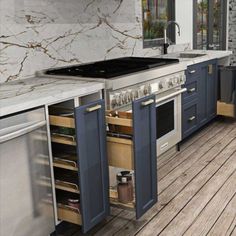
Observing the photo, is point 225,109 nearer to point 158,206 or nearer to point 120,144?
point 158,206

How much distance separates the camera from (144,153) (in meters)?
2.40

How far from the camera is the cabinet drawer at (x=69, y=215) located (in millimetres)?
2301

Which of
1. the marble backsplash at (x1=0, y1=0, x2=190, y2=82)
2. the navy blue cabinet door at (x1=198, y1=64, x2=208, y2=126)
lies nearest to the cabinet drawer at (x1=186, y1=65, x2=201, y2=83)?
the navy blue cabinet door at (x1=198, y1=64, x2=208, y2=126)

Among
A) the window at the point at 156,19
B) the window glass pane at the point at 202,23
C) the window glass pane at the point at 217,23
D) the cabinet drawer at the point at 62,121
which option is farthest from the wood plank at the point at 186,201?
the window glass pane at the point at 217,23

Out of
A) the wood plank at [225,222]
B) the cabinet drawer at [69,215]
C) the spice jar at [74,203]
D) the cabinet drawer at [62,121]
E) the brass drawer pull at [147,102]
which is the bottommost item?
the wood plank at [225,222]

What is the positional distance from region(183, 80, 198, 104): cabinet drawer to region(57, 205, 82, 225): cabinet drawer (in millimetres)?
2026

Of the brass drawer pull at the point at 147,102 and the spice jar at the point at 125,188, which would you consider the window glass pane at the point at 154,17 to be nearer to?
the brass drawer pull at the point at 147,102

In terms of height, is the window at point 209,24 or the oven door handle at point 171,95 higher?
the window at point 209,24

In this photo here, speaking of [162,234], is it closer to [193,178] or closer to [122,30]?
[193,178]

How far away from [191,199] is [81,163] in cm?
110

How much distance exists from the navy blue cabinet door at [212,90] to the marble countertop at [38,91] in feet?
7.84

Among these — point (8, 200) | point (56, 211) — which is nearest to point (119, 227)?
point (56, 211)

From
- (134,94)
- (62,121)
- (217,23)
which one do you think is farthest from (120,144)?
(217,23)

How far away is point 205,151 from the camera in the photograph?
3965mm
